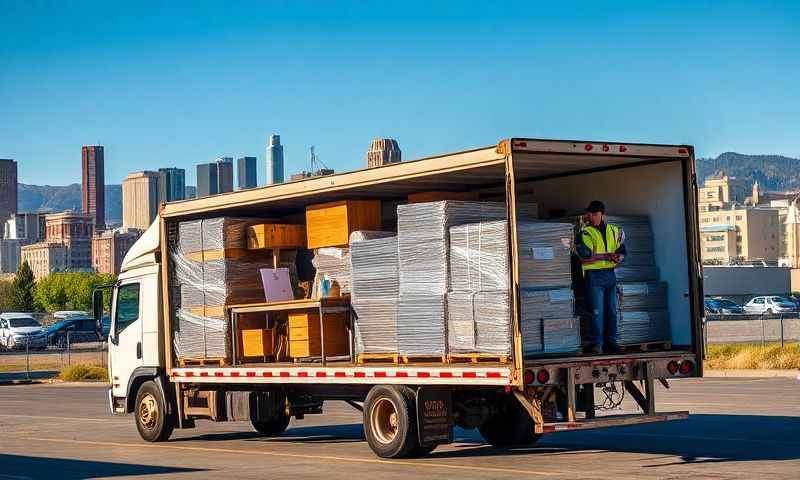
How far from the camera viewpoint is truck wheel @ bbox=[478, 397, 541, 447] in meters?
17.0

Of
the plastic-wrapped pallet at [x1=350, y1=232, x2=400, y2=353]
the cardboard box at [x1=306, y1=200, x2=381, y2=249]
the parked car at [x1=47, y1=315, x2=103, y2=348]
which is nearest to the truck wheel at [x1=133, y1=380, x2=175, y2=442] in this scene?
the cardboard box at [x1=306, y1=200, x2=381, y2=249]

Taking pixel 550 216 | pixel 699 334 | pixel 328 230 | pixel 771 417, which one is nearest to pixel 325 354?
pixel 328 230

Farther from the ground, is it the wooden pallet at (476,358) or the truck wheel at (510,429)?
the wooden pallet at (476,358)

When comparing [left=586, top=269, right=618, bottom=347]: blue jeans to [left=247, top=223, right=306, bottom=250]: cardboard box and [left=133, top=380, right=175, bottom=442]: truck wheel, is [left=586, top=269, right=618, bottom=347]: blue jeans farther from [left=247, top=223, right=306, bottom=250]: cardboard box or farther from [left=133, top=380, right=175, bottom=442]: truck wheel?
[left=133, top=380, right=175, bottom=442]: truck wheel

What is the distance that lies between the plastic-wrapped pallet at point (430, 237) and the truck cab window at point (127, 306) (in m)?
6.44

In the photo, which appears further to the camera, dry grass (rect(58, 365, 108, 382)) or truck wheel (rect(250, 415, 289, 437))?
dry grass (rect(58, 365, 108, 382))

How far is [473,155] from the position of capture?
14.3 m

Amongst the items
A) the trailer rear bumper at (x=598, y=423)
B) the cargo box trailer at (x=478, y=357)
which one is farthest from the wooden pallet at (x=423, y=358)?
the trailer rear bumper at (x=598, y=423)

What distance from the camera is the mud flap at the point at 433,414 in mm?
15000

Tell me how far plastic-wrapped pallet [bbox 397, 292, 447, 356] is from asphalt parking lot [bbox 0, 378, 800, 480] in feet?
4.30

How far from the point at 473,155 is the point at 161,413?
7492 mm

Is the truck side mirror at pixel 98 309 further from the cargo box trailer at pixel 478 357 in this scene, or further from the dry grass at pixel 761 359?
the dry grass at pixel 761 359

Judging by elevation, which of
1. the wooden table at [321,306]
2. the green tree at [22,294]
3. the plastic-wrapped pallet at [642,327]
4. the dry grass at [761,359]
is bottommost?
the dry grass at [761,359]

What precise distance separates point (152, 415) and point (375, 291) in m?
5.46
